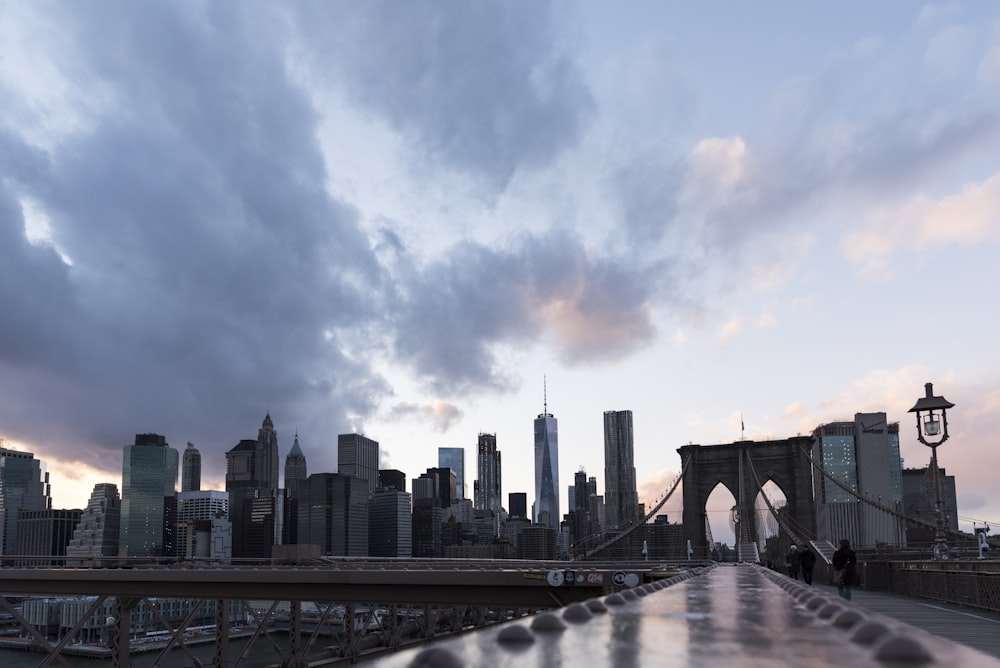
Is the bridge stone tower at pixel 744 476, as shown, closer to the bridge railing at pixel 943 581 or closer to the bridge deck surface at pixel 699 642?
the bridge railing at pixel 943 581

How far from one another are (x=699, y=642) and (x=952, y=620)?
1653 centimetres

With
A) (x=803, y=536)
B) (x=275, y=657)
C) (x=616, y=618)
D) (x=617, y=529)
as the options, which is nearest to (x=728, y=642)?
(x=616, y=618)

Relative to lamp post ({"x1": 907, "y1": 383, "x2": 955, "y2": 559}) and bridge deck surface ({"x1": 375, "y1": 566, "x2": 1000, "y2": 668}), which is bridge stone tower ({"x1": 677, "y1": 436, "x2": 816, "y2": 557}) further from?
bridge deck surface ({"x1": 375, "y1": 566, "x2": 1000, "y2": 668})

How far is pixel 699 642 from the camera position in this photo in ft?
13.1

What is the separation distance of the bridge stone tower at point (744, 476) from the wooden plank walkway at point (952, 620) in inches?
1662

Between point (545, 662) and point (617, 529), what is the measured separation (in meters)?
74.8

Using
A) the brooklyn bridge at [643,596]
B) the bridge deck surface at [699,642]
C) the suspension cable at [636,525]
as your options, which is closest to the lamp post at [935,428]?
the brooklyn bridge at [643,596]

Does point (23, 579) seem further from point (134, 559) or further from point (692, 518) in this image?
point (692, 518)

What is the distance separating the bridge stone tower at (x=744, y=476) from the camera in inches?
2569

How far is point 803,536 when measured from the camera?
59844mm

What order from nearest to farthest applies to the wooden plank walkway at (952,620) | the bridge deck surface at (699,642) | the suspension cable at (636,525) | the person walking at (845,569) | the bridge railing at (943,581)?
the bridge deck surface at (699,642) < the wooden plank walkway at (952,620) < the person walking at (845,569) < the bridge railing at (943,581) < the suspension cable at (636,525)

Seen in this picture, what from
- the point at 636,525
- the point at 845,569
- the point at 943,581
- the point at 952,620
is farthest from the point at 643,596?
the point at 636,525

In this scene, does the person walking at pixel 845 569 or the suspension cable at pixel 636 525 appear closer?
the person walking at pixel 845 569

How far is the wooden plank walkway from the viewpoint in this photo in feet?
42.3
